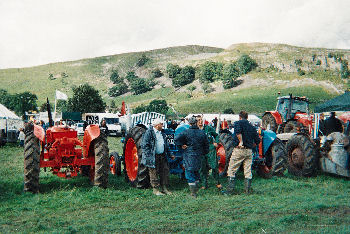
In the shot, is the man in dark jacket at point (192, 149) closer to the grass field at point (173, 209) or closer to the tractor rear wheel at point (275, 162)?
the grass field at point (173, 209)

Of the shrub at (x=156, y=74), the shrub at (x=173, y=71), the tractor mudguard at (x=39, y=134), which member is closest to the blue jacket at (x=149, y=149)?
the tractor mudguard at (x=39, y=134)

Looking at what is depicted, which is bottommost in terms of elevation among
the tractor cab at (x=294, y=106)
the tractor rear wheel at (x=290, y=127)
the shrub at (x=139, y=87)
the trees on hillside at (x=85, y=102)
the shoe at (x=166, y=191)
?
the shoe at (x=166, y=191)

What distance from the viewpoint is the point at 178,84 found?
313 feet

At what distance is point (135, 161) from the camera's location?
871cm

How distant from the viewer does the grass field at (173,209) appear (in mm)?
5008

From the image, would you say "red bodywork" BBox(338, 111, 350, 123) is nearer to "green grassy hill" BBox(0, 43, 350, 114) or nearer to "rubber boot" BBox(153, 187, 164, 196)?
"rubber boot" BBox(153, 187, 164, 196)

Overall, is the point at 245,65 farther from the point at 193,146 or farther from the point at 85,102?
the point at 193,146

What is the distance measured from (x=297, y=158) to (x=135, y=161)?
4444 millimetres

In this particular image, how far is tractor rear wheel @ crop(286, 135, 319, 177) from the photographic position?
931cm

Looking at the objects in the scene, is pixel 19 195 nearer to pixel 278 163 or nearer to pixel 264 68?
pixel 278 163

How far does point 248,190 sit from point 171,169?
1.92 metres

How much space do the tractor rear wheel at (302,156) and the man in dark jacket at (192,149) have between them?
3.30 m

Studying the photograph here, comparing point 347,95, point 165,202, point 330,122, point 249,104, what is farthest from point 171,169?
point 249,104

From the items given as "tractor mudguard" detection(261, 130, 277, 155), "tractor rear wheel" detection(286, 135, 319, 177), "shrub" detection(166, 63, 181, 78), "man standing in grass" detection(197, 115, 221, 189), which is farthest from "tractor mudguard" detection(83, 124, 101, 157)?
"shrub" detection(166, 63, 181, 78)
